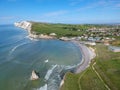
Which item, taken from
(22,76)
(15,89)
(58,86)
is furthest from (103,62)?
(15,89)

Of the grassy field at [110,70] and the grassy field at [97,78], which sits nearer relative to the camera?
the grassy field at [97,78]

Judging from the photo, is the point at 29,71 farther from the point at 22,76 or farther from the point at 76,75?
the point at 76,75

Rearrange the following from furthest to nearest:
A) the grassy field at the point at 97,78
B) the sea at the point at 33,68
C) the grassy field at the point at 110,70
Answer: the sea at the point at 33,68 → the grassy field at the point at 110,70 → the grassy field at the point at 97,78

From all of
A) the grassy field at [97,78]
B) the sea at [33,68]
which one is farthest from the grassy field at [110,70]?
the sea at [33,68]

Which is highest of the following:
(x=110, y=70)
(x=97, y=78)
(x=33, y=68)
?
(x=110, y=70)

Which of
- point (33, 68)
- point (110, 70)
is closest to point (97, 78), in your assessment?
point (110, 70)

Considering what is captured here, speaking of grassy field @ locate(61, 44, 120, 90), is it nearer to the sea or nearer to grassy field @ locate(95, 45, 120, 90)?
grassy field @ locate(95, 45, 120, 90)

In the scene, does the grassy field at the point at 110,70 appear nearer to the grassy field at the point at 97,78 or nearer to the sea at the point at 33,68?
the grassy field at the point at 97,78

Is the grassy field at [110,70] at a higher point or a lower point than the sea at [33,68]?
higher

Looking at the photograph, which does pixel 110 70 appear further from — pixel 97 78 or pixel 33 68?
pixel 33 68

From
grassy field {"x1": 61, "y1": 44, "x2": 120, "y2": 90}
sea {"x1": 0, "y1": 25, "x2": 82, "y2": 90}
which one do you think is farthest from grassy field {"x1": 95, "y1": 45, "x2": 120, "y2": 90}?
sea {"x1": 0, "y1": 25, "x2": 82, "y2": 90}

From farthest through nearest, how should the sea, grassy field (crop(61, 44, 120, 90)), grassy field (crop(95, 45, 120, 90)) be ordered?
the sea → grassy field (crop(95, 45, 120, 90)) → grassy field (crop(61, 44, 120, 90))
